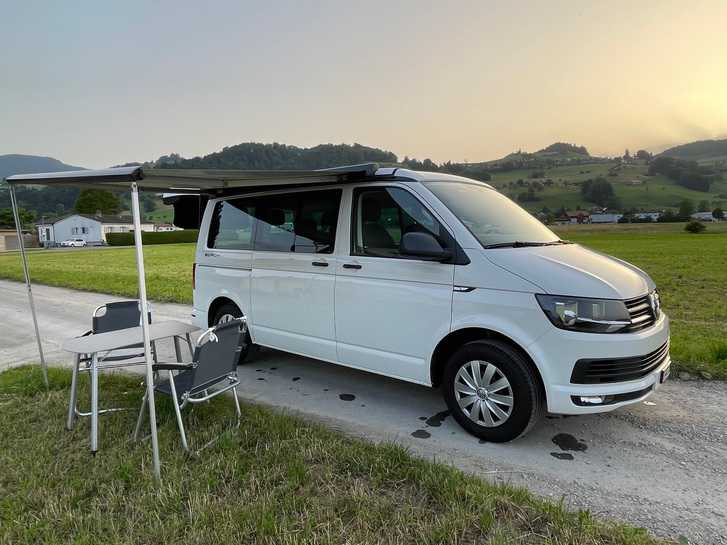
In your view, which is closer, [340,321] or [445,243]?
[445,243]

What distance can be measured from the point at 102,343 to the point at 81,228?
9022 centimetres

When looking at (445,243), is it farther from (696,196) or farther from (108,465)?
(696,196)

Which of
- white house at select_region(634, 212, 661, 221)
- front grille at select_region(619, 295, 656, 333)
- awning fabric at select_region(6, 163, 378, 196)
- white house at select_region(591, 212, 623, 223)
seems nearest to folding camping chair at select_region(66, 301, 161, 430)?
awning fabric at select_region(6, 163, 378, 196)

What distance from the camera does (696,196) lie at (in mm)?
97562

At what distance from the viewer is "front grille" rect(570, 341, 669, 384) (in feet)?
10.5

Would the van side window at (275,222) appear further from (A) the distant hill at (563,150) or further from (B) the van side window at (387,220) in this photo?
(A) the distant hill at (563,150)

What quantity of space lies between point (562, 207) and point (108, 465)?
90.2 m

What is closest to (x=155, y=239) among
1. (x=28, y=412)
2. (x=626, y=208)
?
(x=28, y=412)

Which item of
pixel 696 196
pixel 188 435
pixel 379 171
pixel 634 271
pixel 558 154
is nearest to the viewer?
pixel 188 435

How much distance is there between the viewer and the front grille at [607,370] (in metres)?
3.20

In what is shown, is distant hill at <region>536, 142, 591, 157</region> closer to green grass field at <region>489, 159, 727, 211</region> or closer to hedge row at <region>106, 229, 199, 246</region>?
green grass field at <region>489, 159, 727, 211</region>

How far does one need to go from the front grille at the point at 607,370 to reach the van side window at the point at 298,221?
237cm

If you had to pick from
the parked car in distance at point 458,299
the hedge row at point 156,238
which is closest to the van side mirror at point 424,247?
the parked car in distance at point 458,299

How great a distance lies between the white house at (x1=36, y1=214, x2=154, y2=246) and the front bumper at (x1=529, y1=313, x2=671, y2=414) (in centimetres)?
Answer: 8181
